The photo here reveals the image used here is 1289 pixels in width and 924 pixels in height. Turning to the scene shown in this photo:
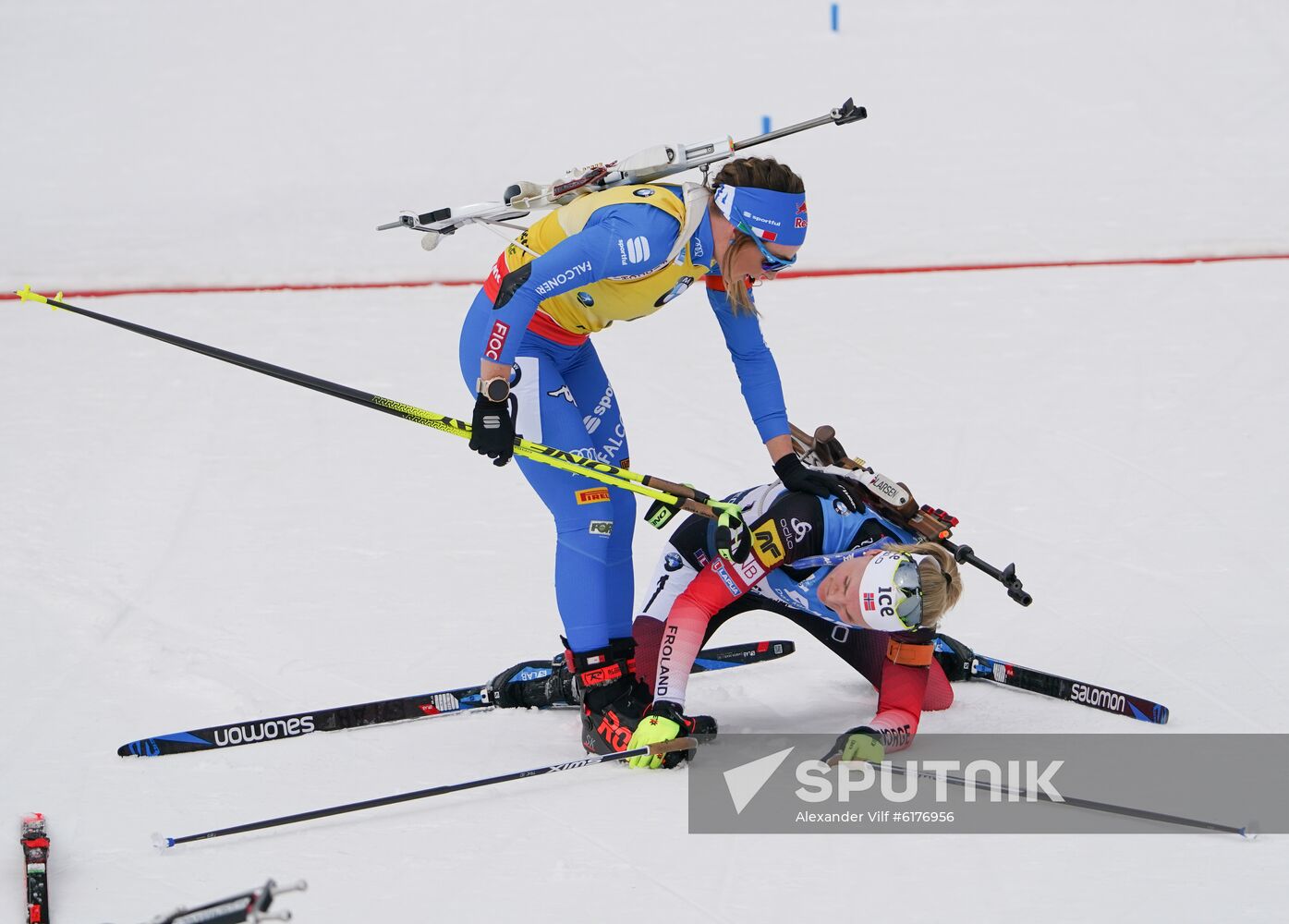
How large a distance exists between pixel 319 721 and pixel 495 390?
1.06 meters

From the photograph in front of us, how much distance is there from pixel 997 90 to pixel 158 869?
7240mm

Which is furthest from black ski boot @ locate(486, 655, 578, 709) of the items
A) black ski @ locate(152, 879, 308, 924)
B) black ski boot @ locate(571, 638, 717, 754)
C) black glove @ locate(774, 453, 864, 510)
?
black ski @ locate(152, 879, 308, 924)

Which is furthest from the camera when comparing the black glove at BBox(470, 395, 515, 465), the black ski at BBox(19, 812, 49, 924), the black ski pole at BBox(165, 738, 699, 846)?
the black glove at BBox(470, 395, 515, 465)

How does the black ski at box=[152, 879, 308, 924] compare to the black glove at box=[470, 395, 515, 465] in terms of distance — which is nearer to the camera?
the black ski at box=[152, 879, 308, 924]

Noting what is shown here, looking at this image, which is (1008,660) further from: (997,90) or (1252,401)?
(997,90)

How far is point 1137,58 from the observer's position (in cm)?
906

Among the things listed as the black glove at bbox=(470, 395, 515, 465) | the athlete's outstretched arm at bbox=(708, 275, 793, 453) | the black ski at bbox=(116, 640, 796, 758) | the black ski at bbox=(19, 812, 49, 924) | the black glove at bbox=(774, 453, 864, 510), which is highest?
the athlete's outstretched arm at bbox=(708, 275, 793, 453)

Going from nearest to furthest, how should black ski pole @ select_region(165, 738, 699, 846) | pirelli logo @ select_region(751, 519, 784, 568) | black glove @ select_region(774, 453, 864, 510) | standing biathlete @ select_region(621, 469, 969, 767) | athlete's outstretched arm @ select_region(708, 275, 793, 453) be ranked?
black ski pole @ select_region(165, 738, 699, 846)
standing biathlete @ select_region(621, 469, 969, 767)
pirelli logo @ select_region(751, 519, 784, 568)
black glove @ select_region(774, 453, 864, 510)
athlete's outstretched arm @ select_region(708, 275, 793, 453)

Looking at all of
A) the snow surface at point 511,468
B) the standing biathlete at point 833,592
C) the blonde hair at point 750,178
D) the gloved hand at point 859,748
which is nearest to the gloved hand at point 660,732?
the standing biathlete at point 833,592

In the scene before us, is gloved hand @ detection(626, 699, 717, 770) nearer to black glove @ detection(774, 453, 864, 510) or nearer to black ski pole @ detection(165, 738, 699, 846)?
black ski pole @ detection(165, 738, 699, 846)

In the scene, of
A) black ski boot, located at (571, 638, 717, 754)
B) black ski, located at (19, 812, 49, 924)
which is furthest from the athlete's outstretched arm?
black ski, located at (19, 812, 49, 924)

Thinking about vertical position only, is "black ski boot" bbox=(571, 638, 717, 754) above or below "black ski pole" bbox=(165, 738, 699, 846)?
above

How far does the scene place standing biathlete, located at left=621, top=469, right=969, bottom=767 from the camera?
3.62 metres

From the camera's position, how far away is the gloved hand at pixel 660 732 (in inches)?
144
